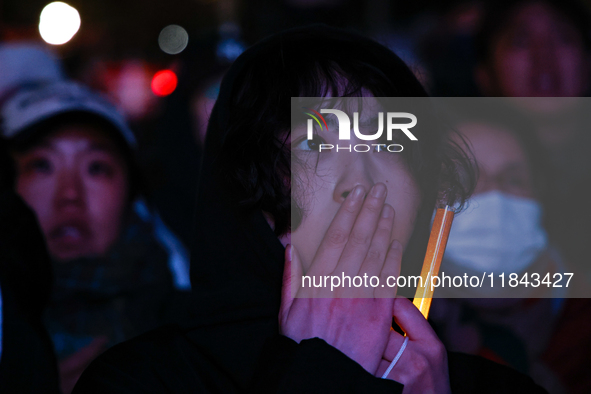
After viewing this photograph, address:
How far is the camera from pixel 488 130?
6.50 feet

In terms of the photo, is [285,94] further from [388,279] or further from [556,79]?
[556,79]

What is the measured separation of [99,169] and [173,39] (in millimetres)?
1312

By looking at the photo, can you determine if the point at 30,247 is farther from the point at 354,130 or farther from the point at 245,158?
the point at 354,130

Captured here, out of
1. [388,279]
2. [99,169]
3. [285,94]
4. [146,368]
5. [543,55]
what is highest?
[543,55]

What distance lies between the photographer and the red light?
2774 mm

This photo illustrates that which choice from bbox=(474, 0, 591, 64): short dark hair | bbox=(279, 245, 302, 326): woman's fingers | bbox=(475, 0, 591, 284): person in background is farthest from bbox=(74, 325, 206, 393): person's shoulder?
bbox=(474, 0, 591, 64): short dark hair

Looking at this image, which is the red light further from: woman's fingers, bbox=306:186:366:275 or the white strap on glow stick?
the white strap on glow stick

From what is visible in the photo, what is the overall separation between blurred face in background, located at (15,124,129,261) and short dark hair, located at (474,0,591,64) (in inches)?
80.2

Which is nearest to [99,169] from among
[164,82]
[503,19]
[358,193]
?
[164,82]

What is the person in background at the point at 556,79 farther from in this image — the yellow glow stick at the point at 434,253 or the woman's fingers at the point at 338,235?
the woman's fingers at the point at 338,235

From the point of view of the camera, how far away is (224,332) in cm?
106

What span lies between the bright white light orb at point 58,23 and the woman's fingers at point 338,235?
2707mm

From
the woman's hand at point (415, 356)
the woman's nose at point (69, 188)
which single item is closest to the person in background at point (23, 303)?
the woman's nose at point (69, 188)

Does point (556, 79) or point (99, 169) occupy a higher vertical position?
point (556, 79)
